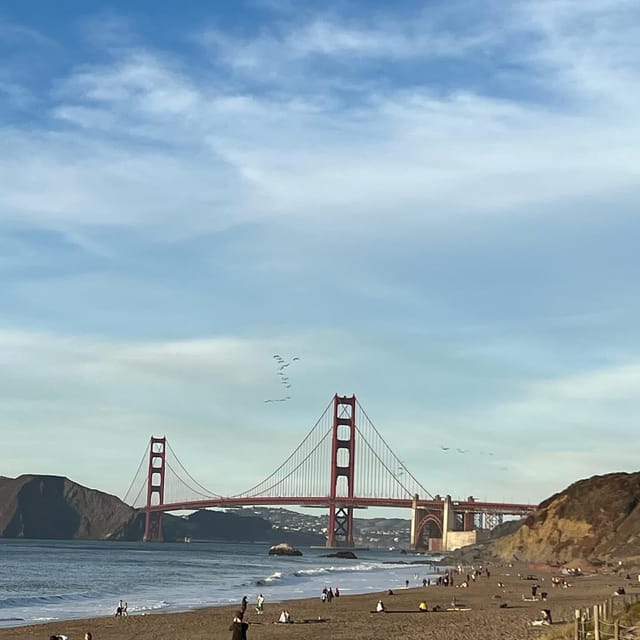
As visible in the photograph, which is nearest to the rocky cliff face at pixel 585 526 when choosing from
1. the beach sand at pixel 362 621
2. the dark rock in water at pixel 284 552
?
the beach sand at pixel 362 621

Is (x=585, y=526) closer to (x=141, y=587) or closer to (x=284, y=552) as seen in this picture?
(x=141, y=587)

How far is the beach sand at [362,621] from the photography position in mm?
32000

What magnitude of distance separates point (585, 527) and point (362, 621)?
61659mm

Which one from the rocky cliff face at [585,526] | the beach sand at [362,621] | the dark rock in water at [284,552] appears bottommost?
the dark rock in water at [284,552]

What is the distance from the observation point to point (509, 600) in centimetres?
4578

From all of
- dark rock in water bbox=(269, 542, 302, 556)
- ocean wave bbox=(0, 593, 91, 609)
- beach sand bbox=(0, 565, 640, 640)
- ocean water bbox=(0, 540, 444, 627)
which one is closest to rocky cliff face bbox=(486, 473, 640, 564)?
ocean water bbox=(0, 540, 444, 627)

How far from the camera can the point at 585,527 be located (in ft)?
309

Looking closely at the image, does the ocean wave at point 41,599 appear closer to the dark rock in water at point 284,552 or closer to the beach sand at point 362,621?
the beach sand at point 362,621

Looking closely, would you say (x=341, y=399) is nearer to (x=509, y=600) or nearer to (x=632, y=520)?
(x=632, y=520)

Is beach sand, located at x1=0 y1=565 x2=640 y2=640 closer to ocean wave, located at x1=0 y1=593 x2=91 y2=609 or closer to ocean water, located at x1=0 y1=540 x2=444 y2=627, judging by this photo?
ocean water, located at x1=0 y1=540 x2=444 y2=627

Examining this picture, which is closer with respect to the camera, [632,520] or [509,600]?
[509,600]

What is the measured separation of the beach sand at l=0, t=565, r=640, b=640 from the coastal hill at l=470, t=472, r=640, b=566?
36.9 meters

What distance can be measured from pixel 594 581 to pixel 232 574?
3207 centimetres

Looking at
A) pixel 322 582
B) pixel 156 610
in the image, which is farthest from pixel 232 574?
pixel 156 610
